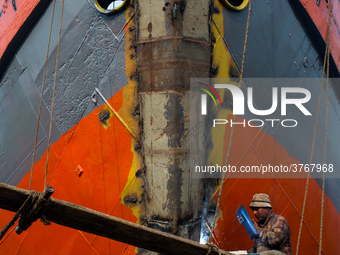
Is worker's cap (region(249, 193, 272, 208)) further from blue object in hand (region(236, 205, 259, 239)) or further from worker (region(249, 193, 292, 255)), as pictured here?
blue object in hand (region(236, 205, 259, 239))

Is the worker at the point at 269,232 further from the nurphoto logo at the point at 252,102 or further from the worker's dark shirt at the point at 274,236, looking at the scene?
the nurphoto logo at the point at 252,102

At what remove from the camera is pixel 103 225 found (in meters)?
2.16

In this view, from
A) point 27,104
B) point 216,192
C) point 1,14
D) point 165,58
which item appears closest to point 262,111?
point 216,192

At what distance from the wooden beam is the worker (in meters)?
0.65

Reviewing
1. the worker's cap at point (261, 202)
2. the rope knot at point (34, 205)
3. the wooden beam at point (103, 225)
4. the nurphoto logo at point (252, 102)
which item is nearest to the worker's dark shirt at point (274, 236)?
the worker's cap at point (261, 202)

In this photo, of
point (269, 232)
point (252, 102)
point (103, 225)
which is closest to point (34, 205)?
point (103, 225)

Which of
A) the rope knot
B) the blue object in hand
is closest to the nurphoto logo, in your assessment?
the blue object in hand

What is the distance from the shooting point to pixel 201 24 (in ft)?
10.9

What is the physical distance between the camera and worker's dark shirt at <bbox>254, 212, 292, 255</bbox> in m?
2.71

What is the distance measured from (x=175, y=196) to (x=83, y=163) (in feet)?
3.71

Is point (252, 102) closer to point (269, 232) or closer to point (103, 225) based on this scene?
point (269, 232)

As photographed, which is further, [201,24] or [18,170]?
[18,170]

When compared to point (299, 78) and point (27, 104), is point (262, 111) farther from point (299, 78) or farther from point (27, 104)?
point (27, 104)

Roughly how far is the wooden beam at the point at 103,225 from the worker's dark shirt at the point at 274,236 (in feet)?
Answer: 2.15
